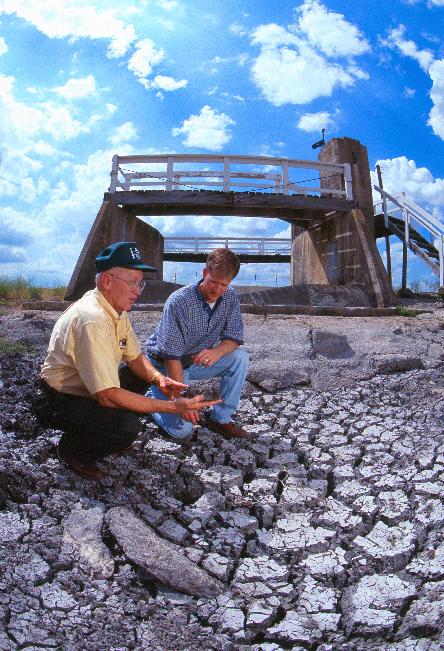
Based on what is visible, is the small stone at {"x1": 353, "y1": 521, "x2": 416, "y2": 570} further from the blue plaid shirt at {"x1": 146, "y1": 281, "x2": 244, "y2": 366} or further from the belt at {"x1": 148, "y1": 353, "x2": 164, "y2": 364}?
the belt at {"x1": 148, "y1": 353, "x2": 164, "y2": 364}

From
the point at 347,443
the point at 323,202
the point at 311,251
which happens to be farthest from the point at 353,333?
the point at 311,251

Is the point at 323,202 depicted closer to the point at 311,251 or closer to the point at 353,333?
the point at 311,251

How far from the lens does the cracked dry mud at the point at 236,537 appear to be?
175 cm

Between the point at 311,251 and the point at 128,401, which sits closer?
the point at 128,401

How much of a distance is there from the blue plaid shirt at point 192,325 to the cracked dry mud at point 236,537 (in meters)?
0.52

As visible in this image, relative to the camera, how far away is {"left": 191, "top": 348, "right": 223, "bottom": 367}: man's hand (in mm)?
3014

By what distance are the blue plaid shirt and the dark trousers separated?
640 mm

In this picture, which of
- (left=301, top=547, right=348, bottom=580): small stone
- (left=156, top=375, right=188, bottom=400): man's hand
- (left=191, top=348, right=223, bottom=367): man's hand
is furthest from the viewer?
(left=191, top=348, right=223, bottom=367): man's hand

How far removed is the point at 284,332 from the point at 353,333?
2.34 feet

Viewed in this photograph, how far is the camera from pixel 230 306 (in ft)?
10.5

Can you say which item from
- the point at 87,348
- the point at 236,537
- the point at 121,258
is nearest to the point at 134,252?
the point at 121,258

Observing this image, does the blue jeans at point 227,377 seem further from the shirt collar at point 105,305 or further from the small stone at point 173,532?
the small stone at point 173,532

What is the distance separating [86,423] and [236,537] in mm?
838

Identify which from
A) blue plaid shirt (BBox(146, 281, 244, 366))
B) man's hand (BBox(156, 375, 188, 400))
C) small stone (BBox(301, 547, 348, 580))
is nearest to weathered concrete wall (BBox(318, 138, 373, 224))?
blue plaid shirt (BBox(146, 281, 244, 366))
